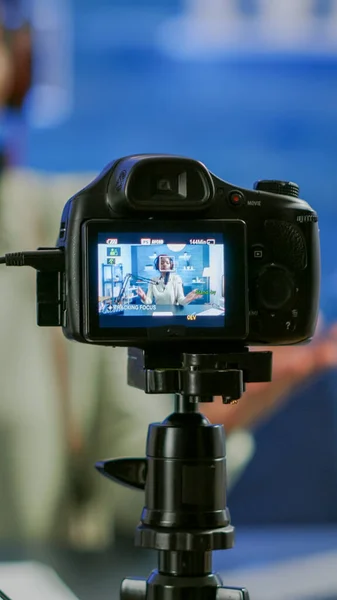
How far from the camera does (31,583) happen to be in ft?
6.57

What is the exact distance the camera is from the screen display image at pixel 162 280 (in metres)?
1.10

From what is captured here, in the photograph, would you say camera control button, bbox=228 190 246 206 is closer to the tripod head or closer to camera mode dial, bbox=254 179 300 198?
camera mode dial, bbox=254 179 300 198

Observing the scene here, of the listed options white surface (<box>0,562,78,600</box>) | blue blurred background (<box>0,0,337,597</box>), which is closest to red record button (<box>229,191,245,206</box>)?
blue blurred background (<box>0,0,337,597</box>)

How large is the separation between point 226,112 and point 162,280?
111 centimetres

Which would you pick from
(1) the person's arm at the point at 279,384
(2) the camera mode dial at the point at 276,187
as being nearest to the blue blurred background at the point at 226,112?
(1) the person's arm at the point at 279,384

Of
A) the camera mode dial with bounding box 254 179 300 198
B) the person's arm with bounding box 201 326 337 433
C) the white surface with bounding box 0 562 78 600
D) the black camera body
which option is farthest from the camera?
the person's arm with bounding box 201 326 337 433

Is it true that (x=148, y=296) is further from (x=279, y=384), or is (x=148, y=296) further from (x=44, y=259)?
(x=279, y=384)

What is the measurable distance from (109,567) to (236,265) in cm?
119

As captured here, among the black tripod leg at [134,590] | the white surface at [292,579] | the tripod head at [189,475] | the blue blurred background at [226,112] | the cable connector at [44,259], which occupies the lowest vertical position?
the white surface at [292,579]

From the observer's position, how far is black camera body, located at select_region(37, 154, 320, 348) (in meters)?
1.09

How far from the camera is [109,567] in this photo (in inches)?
82.5

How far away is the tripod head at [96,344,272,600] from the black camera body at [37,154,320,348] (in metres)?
0.03

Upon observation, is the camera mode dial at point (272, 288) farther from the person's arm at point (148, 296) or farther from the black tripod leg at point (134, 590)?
the black tripod leg at point (134, 590)

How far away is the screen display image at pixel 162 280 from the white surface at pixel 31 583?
1028 millimetres
